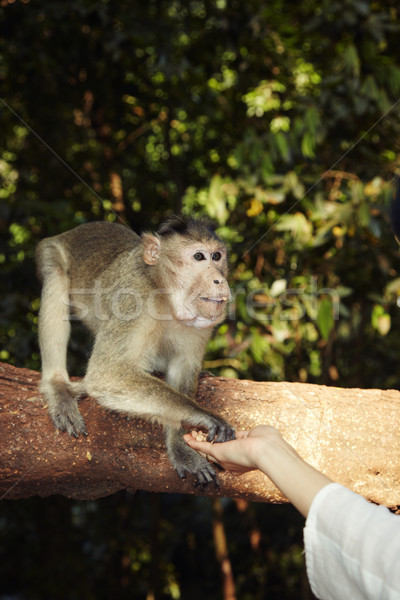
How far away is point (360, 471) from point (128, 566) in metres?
4.91

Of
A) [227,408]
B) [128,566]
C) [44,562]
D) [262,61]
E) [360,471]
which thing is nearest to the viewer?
[360,471]

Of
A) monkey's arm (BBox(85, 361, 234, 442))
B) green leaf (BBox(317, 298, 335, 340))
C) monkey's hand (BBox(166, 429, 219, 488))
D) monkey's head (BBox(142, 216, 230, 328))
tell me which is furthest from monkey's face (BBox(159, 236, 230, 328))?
green leaf (BBox(317, 298, 335, 340))

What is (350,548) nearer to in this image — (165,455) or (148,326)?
(165,455)

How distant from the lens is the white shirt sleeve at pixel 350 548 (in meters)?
1.14

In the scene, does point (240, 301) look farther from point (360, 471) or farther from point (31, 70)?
point (31, 70)

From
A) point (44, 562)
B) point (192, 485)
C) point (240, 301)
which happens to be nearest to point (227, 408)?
point (192, 485)

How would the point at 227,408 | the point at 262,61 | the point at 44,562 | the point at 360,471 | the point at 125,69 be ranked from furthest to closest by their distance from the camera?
the point at 44,562 → the point at 125,69 → the point at 262,61 → the point at 227,408 → the point at 360,471

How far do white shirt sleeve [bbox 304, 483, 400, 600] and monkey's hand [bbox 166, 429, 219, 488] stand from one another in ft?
3.46

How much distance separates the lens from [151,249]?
9.16 ft

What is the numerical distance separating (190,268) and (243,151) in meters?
1.46

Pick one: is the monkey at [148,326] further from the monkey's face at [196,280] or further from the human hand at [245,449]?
the human hand at [245,449]

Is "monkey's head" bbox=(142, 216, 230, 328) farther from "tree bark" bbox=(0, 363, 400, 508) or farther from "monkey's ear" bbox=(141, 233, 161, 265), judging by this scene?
"tree bark" bbox=(0, 363, 400, 508)

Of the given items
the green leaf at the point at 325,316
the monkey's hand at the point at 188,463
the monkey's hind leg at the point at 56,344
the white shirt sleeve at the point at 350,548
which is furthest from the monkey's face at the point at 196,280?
the white shirt sleeve at the point at 350,548

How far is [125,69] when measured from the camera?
5.26 metres
